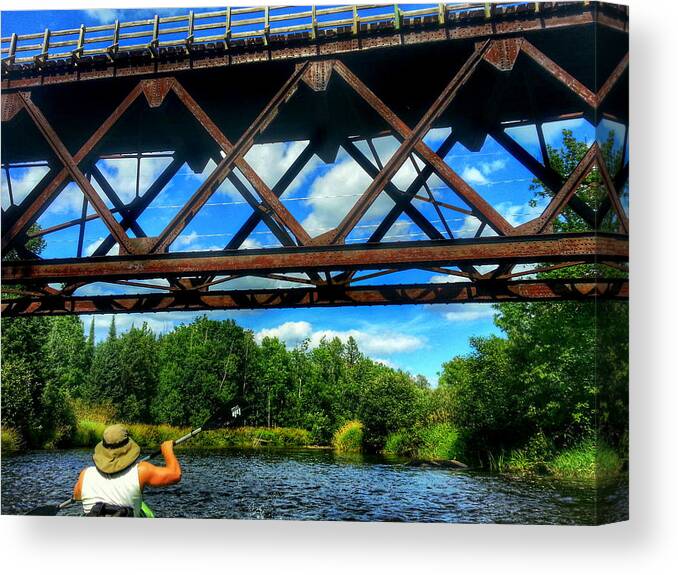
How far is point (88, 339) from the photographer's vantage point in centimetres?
1534

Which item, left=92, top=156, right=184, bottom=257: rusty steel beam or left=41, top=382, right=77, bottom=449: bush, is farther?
left=41, top=382, right=77, bottom=449: bush

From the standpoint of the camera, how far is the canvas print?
42.6ft

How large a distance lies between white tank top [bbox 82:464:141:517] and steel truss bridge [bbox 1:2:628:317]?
2.93 meters

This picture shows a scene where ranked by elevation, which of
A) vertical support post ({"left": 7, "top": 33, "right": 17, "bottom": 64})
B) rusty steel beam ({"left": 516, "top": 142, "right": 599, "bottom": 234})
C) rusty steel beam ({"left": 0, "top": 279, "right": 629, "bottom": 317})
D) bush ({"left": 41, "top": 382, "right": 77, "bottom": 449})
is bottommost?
bush ({"left": 41, "top": 382, "right": 77, "bottom": 449})

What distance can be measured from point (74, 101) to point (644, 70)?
905 centimetres

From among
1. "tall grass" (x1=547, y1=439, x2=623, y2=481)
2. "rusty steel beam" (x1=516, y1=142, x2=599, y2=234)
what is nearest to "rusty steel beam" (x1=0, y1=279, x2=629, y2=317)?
"rusty steel beam" (x1=516, y1=142, x2=599, y2=234)

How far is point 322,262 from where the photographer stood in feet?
41.9

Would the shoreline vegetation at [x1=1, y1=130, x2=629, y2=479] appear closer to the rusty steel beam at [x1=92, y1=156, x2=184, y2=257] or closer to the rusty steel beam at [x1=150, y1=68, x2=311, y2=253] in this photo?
the rusty steel beam at [x1=92, y1=156, x2=184, y2=257]

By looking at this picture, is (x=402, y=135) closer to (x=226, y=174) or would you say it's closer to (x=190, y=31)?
(x=226, y=174)

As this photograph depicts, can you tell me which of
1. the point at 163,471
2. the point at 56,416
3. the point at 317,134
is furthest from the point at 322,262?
the point at 56,416

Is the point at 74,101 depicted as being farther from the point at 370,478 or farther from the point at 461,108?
the point at 370,478

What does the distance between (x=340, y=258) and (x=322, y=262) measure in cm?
26

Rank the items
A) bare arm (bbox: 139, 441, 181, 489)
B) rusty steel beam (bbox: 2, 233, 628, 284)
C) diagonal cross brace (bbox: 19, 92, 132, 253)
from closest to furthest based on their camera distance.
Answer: bare arm (bbox: 139, 441, 181, 489)
rusty steel beam (bbox: 2, 233, 628, 284)
diagonal cross brace (bbox: 19, 92, 132, 253)

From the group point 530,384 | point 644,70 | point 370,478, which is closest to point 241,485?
point 370,478
